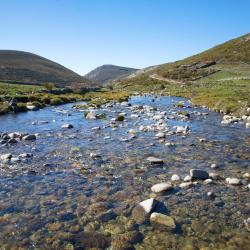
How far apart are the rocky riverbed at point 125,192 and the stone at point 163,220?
3 cm

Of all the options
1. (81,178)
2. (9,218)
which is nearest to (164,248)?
(9,218)

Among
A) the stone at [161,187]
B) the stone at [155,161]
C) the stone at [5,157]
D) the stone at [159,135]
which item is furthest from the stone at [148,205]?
the stone at [159,135]

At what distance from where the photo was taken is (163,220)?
10578 millimetres

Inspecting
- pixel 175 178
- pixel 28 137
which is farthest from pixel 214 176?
pixel 28 137

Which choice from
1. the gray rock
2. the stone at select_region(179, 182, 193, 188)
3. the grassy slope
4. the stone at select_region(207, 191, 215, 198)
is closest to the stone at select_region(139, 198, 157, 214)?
the stone at select_region(207, 191, 215, 198)

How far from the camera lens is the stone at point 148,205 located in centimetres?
1125

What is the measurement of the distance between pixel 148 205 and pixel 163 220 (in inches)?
37.6

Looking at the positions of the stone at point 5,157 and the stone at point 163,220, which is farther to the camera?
the stone at point 5,157

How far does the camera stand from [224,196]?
1268 cm

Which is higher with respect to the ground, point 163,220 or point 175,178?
point 175,178

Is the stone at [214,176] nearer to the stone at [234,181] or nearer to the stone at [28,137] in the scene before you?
the stone at [234,181]

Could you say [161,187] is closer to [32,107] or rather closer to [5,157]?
[5,157]

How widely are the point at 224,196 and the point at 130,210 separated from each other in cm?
369

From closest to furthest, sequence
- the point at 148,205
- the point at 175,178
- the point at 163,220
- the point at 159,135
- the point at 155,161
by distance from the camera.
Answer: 1. the point at 163,220
2. the point at 148,205
3. the point at 175,178
4. the point at 155,161
5. the point at 159,135
